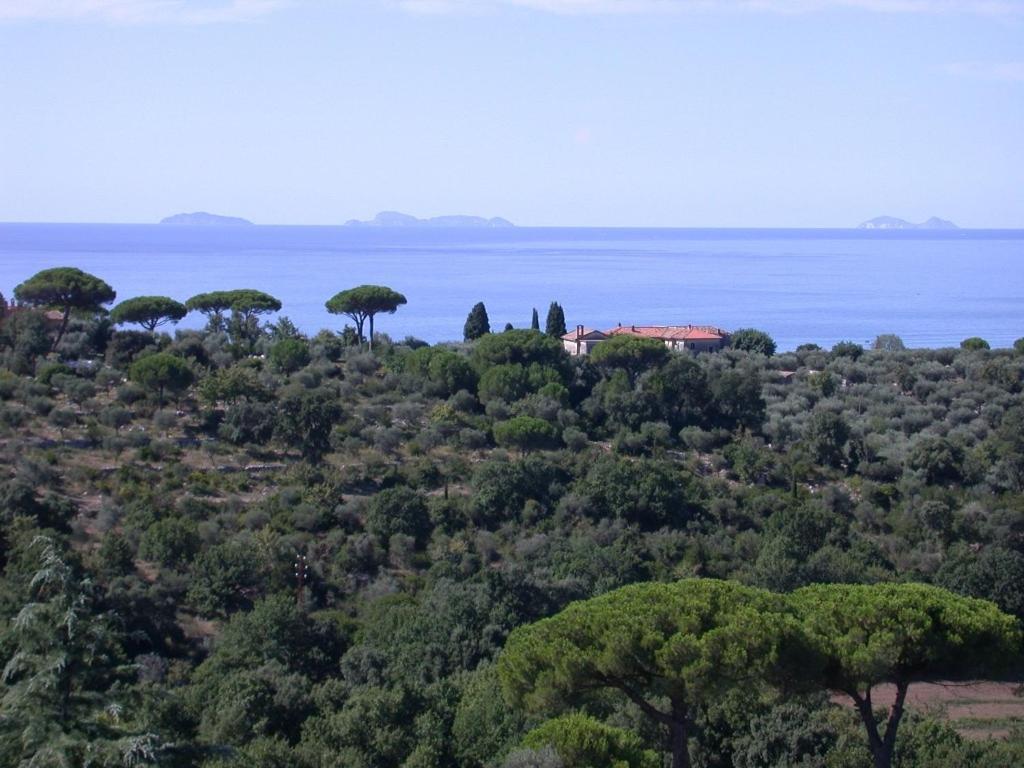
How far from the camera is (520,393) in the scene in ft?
84.3

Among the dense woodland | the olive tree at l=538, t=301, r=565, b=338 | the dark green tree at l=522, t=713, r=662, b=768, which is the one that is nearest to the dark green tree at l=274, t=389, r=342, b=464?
the dense woodland

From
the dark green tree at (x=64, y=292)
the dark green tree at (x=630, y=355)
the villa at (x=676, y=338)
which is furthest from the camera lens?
the villa at (x=676, y=338)

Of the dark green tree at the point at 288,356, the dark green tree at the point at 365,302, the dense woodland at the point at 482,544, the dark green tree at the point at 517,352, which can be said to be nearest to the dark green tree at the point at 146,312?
the dense woodland at the point at 482,544

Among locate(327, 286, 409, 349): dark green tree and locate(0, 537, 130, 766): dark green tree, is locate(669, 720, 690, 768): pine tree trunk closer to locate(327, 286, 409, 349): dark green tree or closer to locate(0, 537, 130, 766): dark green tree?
locate(0, 537, 130, 766): dark green tree

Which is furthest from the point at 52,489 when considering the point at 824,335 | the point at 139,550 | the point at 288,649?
the point at 824,335

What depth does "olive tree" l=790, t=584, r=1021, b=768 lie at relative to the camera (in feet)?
28.7

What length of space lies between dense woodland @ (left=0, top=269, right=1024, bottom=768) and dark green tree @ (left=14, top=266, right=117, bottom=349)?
0.26 feet

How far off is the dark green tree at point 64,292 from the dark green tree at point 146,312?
86 cm

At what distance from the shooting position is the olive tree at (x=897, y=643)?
874 cm

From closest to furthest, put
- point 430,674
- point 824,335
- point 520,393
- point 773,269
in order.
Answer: point 430,674, point 520,393, point 824,335, point 773,269

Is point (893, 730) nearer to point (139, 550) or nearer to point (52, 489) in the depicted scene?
point (139, 550)

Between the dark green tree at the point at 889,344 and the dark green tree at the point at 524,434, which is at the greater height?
the dark green tree at the point at 889,344

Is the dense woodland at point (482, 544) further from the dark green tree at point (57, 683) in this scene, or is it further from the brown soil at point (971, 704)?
the brown soil at point (971, 704)

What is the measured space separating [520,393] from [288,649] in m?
12.3
